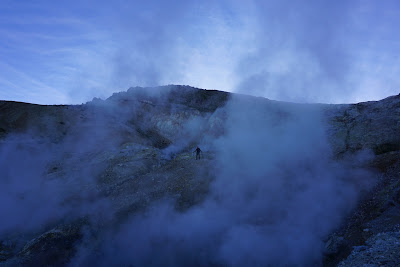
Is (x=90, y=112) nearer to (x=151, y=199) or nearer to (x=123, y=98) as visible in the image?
(x=123, y=98)

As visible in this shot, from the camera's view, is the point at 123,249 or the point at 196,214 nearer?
the point at 123,249

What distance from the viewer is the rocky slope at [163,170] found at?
816 centimetres

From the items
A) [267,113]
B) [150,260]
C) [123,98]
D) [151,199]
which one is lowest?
[150,260]

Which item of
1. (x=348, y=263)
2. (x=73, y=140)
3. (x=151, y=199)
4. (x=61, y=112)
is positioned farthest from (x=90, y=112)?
(x=348, y=263)

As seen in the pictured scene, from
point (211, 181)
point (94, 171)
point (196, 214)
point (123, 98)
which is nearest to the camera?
point (196, 214)

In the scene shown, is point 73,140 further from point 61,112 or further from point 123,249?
point 123,249

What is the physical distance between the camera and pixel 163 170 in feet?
43.1

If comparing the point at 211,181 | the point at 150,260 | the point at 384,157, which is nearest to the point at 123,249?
the point at 150,260

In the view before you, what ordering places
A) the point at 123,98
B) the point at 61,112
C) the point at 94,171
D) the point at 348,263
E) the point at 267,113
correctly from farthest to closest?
the point at 123,98 → the point at 61,112 → the point at 267,113 → the point at 94,171 → the point at 348,263

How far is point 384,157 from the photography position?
10.2 m

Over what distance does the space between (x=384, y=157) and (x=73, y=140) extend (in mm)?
16030

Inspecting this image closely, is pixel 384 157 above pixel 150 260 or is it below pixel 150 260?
above

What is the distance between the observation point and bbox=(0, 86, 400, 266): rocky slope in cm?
816

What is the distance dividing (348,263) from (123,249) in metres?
6.53
